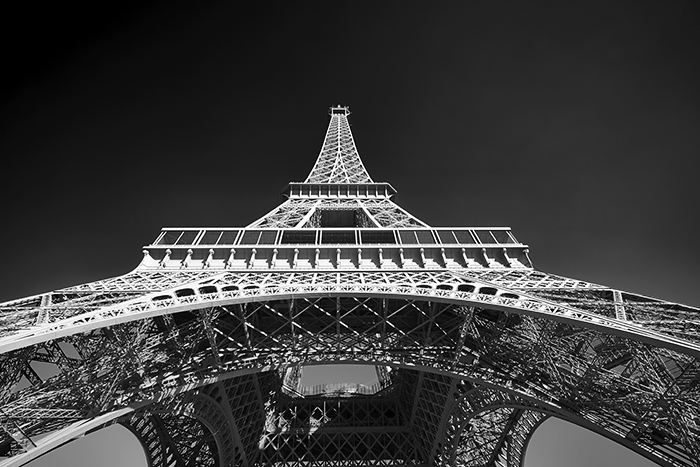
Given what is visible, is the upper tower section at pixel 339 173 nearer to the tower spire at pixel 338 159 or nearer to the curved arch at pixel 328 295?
the tower spire at pixel 338 159

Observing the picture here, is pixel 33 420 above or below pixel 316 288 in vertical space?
below

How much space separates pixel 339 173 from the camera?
34938 millimetres

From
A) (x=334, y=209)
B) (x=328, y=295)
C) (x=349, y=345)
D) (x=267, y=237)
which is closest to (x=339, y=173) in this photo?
(x=334, y=209)

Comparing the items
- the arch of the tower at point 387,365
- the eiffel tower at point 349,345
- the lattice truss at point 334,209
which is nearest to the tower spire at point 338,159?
the lattice truss at point 334,209

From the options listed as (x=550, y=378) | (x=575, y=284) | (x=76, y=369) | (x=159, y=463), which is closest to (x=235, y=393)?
(x=159, y=463)

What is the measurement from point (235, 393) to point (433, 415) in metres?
11.7

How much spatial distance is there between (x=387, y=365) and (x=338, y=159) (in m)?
27.4

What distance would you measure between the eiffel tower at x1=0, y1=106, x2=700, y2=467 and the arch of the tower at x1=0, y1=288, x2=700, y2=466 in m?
0.06

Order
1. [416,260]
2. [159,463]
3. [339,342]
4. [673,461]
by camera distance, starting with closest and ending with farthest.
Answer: [673,461] < [339,342] < [416,260] < [159,463]

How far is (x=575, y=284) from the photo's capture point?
1277cm

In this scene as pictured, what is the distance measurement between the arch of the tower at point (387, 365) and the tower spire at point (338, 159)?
1763cm

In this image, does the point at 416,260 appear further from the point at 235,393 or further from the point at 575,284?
the point at 235,393

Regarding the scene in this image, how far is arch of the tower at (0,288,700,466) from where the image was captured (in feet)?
29.8

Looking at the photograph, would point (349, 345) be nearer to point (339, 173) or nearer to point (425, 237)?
point (425, 237)
